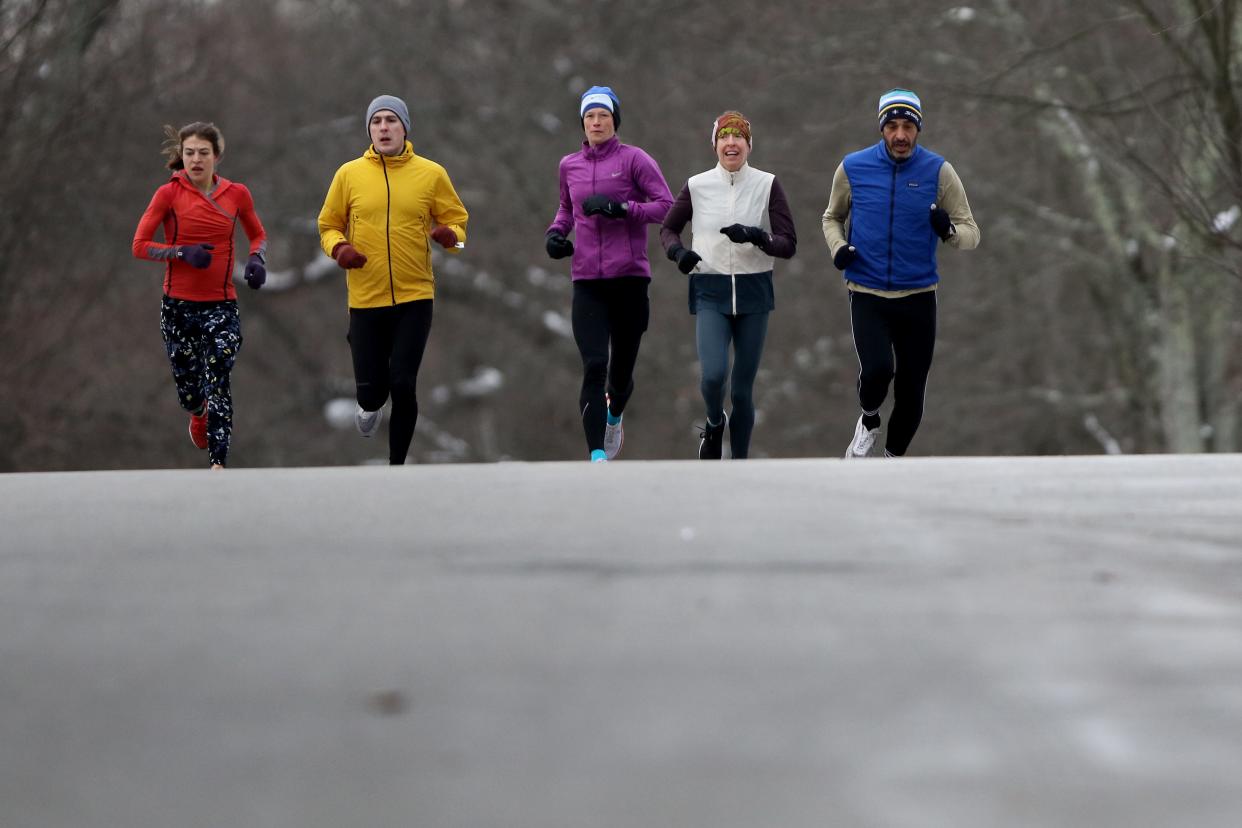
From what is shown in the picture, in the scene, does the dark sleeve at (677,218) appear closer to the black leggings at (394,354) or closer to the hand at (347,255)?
the black leggings at (394,354)

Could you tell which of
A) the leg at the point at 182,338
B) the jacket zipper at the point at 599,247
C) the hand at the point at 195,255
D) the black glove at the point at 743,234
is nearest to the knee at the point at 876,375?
the black glove at the point at 743,234

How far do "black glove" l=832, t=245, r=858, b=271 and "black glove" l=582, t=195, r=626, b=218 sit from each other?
3.03ft

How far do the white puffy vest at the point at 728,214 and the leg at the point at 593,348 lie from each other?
47cm

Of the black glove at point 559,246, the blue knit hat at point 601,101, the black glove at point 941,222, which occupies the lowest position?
the black glove at point 559,246

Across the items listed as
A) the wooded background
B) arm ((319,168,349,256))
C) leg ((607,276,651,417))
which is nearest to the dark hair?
arm ((319,168,349,256))

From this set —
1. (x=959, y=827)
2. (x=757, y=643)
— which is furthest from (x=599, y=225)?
(x=959, y=827)

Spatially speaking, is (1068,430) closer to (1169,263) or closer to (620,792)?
(1169,263)

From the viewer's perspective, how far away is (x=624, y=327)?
9359 millimetres

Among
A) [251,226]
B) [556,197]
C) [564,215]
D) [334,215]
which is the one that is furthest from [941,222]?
[556,197]

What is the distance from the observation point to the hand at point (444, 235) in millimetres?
8812

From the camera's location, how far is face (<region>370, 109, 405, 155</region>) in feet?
29.5

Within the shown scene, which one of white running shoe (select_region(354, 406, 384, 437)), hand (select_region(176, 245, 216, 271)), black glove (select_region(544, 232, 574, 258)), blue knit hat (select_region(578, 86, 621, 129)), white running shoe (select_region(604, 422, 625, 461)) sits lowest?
white running shoe (select_region(604, 422, 625, 461))

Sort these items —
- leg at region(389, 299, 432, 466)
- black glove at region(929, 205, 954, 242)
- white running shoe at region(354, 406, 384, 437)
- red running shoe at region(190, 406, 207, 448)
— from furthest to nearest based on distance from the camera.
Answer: red running shoe at region(190, 406, 207, 448) < white running shoe at region(354, 406, 384, 437) < leg at region(389, 299, 432, 466) < black glove at region(929, 205, 954, 242)

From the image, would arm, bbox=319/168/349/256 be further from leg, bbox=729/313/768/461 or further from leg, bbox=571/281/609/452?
leg, bbox=729/313/768/461
